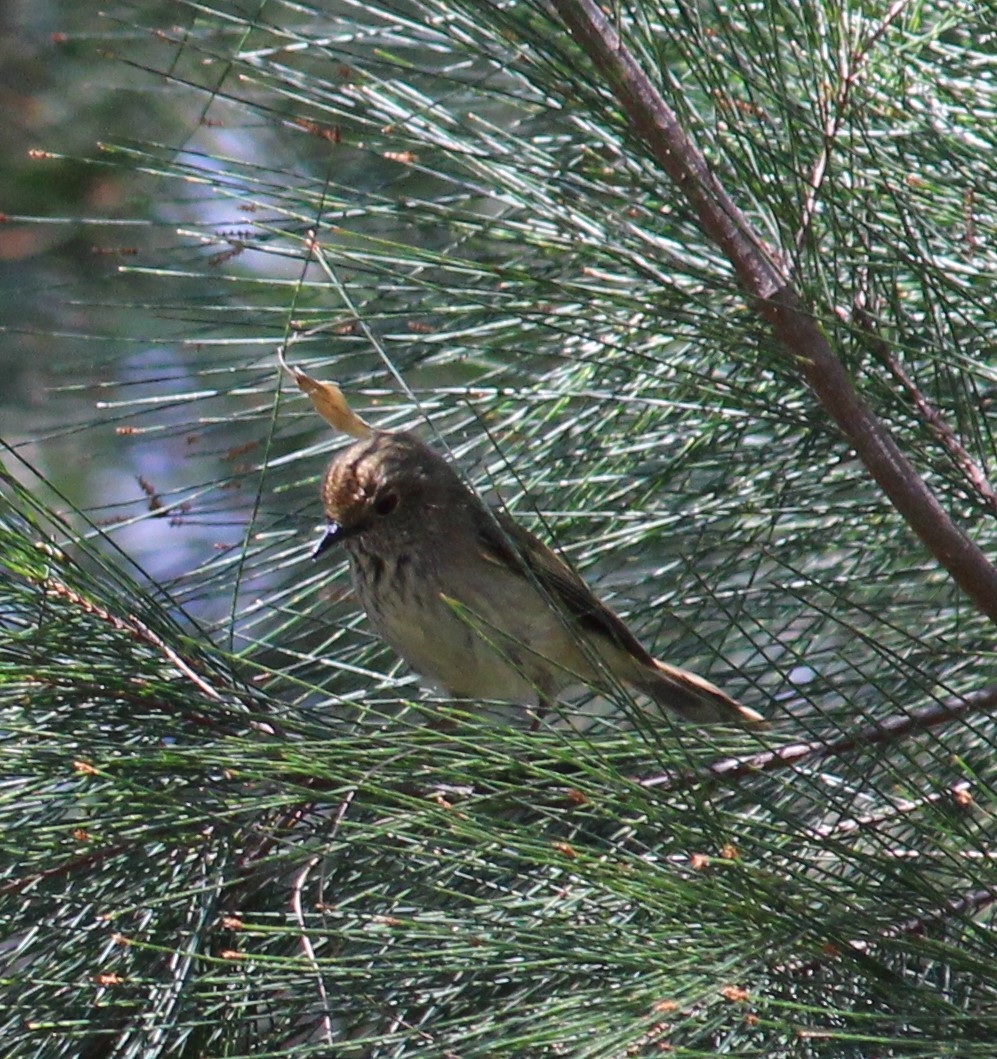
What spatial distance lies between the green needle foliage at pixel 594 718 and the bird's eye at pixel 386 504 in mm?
260

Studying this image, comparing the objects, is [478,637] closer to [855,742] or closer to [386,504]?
[386,504]

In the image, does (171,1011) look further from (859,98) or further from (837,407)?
(859,98)

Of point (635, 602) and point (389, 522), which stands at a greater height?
point (389, 522)

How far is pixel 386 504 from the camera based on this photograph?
10.5 feet

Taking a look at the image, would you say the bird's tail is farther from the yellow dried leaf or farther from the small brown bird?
the yellow dried leaf

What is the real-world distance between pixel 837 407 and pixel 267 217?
1757mm

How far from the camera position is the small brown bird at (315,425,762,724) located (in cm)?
299

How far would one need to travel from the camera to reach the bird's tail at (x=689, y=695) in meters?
2.89

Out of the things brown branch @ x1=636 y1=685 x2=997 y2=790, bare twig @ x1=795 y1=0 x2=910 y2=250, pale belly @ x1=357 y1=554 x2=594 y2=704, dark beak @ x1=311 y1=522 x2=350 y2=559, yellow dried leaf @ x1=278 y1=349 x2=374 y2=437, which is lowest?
brown branch @ x1=636 y1=685 x2=997 y2=790

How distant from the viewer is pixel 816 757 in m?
2.18

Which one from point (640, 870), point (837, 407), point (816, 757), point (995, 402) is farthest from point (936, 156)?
point (640, 870)

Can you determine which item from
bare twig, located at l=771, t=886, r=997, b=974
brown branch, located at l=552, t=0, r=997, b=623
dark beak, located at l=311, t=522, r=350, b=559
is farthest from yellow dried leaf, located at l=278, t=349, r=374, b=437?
bare twig, located at l=771, t=886, r=997, b=974

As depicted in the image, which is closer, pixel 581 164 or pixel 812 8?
pixel 812 8

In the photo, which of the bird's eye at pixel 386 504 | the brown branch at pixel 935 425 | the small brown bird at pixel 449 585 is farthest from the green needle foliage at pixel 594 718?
the bird's eye at pixel 386 504
